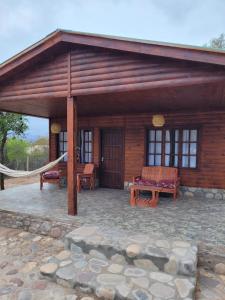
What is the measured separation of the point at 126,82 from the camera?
11.4ft

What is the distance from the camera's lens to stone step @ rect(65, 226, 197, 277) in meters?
2.58

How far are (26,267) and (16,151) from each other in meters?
9.66

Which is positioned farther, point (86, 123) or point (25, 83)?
point (86, 123)

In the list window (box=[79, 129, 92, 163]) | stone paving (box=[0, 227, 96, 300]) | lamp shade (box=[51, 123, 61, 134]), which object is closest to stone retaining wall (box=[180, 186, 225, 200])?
window (box=[79, 129, 92, 163])

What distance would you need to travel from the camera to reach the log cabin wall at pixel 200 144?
5.50m

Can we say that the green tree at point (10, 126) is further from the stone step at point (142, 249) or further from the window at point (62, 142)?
the stone step at point (142, 249)

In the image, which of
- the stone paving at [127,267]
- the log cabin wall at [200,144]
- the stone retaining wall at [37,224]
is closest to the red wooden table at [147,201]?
the log cabin wall at [200,144]

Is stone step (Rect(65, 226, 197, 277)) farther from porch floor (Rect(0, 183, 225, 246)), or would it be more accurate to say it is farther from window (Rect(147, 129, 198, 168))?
window (Rect(147, 129, 198, 168))

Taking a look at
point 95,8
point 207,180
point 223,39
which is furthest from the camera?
point 95,8

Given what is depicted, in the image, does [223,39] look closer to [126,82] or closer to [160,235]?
[126,82]

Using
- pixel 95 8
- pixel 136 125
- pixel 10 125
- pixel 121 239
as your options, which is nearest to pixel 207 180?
pixel 136 125

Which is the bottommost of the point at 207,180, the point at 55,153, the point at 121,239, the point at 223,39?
the point at 121,239

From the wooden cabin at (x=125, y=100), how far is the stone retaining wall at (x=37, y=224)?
35cm

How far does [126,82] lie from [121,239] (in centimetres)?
222
